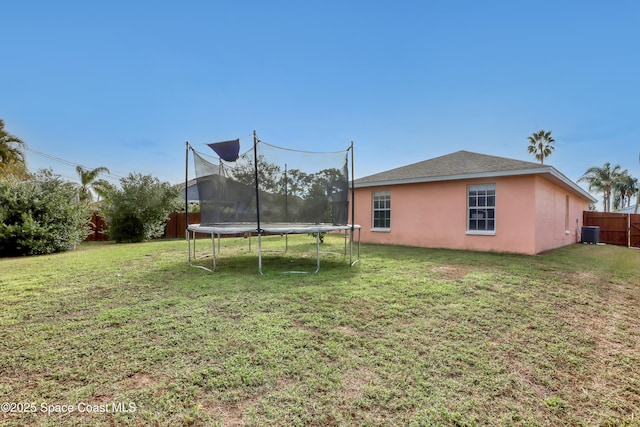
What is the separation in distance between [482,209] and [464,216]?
549 millimetres

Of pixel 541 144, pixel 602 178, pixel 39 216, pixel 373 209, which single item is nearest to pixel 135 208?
pixel 39 216

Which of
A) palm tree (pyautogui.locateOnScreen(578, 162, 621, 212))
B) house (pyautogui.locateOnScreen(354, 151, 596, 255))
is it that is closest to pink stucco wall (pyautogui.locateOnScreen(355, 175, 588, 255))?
house (pyautogui.locateOnScreen(354, 151, 596, 255))

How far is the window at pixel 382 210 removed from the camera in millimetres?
10703

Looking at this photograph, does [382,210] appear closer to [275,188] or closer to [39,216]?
[275,188]

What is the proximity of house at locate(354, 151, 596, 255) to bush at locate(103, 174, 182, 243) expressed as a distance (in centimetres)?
868

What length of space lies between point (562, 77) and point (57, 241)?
1720 cm

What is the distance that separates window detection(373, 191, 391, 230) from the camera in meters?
10.7

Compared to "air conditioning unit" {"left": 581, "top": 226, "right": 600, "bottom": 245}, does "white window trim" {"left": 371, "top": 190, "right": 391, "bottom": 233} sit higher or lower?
higher

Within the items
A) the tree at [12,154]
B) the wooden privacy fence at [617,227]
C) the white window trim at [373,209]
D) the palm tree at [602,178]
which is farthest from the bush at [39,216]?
the palm tree at [602,178]

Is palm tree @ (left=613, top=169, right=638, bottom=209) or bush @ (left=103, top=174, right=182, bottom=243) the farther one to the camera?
palm tree @ (left=613, top=169, right=638, bottom=209)

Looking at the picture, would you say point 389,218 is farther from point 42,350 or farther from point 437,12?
point 42,350

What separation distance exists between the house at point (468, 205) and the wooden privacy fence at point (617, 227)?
478cm

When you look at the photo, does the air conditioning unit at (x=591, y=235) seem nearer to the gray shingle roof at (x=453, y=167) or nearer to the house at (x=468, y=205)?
the house at (x=468, y=205)

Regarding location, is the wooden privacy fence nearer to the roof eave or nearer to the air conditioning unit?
the air conditioning unit
